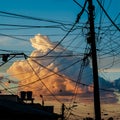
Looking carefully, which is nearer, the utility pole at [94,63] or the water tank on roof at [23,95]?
the utility pole at [94,63]

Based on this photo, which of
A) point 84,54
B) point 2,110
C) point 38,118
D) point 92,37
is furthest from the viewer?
point 84,54

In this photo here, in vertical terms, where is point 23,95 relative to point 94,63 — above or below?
above

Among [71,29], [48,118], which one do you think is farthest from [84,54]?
[48,118]

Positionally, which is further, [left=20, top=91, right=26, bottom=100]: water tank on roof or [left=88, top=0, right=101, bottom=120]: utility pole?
[left=20, top=91, right=26, bottom=100]: water tank on roof

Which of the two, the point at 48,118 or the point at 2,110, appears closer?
the point at 2,110

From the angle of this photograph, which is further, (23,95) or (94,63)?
(23,95)

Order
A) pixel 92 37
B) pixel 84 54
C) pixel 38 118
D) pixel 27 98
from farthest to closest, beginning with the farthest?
pixel 27 98 → pixel 84 54 → pixel 92 37 → pixel 38 118

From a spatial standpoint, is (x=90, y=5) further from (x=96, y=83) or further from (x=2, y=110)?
(x=2, y=110)

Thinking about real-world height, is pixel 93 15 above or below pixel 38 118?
above

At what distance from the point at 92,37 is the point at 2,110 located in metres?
7.67

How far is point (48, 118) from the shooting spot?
1009 inches

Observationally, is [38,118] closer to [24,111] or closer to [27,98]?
[24,111]

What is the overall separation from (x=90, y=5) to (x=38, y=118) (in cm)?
779

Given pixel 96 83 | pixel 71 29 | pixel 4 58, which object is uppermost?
pixel 71 29
